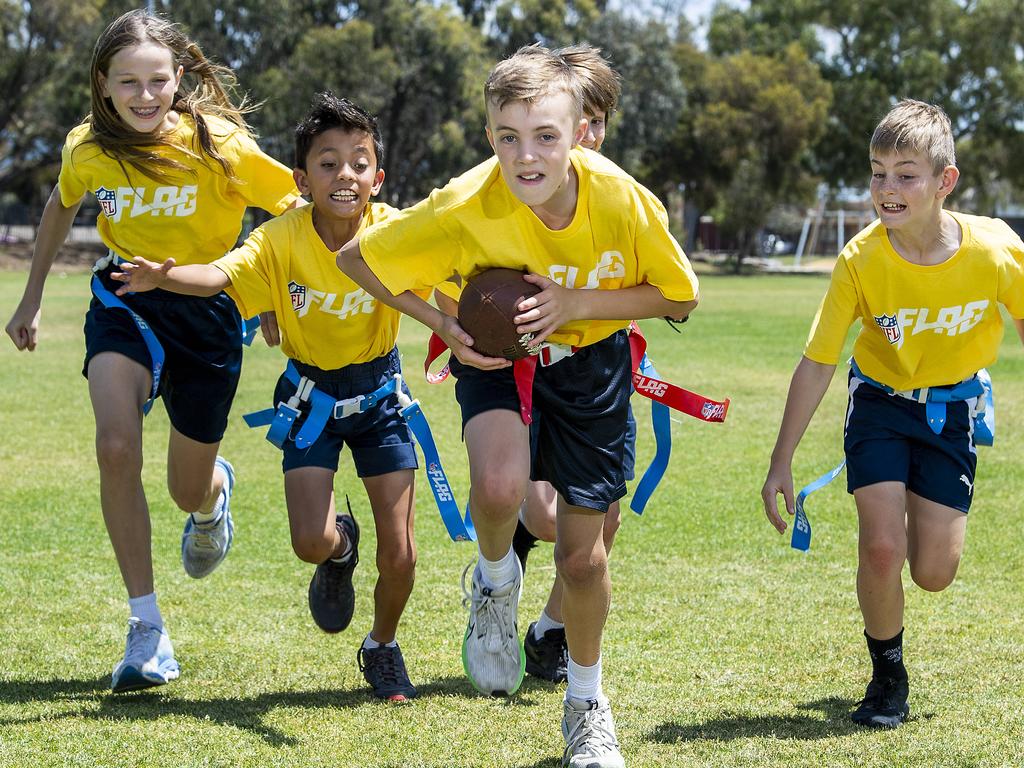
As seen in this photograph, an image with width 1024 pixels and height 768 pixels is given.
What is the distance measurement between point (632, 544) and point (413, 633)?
1940 millimetres

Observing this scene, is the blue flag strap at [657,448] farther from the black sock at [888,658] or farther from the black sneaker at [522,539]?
the black sock at [888,658]

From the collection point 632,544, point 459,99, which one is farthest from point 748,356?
point 459,99

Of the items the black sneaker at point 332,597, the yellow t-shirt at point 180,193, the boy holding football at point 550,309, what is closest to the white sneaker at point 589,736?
the boy holding football at point 550,309

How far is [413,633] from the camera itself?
18.1 feet

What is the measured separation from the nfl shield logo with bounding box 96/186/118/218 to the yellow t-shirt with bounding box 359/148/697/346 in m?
1.59

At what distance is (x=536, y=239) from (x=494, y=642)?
4.37ft

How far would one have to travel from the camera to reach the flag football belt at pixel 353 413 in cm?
477

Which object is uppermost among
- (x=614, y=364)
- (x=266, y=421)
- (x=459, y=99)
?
(x=459, y=99)

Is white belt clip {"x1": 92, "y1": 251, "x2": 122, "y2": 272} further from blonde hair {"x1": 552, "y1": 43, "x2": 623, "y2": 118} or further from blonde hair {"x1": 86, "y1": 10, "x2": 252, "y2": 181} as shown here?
blonde hair {"x1": 552, "y1": 43, "x2": 623, "y2": 118}

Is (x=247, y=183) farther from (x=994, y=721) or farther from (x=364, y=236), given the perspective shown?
(x=994, y=721)

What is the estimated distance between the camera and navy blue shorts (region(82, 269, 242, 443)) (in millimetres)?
5074

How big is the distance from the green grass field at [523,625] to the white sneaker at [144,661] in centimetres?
10

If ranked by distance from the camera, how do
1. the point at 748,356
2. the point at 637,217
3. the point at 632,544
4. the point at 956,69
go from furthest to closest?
the point at 956,69 → the point at 748,356 → the point at 632,544 → the point at 637,217

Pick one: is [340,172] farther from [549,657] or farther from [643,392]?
[549,657]
